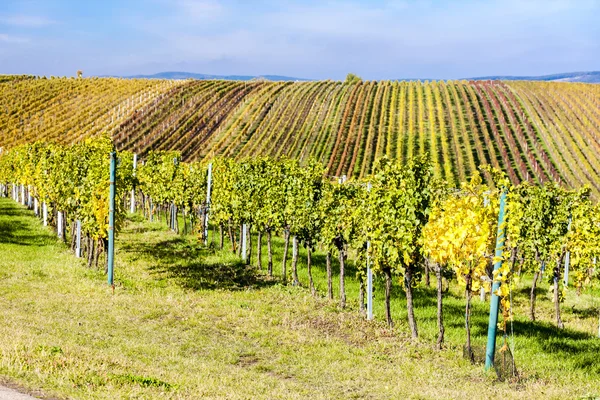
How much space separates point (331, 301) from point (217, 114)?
59042 mm

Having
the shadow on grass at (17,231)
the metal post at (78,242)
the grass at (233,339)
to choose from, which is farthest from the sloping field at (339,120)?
the grass at (233,339)

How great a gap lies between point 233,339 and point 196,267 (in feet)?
26.6

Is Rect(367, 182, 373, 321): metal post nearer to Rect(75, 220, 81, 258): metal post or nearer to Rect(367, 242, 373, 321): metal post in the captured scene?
Rect(367, 242, 373, 321): metal post

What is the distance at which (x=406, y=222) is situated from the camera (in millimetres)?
14734

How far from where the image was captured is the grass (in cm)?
991

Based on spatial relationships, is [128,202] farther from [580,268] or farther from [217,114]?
[217,114]

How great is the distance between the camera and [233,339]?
14133mm

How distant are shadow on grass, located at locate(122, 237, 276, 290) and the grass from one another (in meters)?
0.08

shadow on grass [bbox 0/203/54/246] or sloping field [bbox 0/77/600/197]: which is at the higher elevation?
sloping field [bbox 0/77/600/197]

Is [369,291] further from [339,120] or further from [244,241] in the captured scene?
[339,120]

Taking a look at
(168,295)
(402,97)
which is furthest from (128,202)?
(402,97)

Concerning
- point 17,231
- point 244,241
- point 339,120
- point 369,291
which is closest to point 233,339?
point 369,291

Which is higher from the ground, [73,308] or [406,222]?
[406,222]

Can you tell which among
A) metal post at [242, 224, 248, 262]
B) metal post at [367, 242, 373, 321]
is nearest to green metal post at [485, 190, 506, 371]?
metal post at [367, 242, 373, 321]
